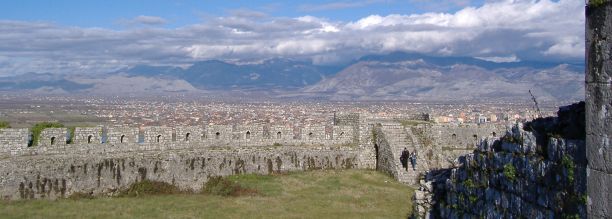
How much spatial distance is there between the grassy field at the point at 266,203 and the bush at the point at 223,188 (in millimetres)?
343

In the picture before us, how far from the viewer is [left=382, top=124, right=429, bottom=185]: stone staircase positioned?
26.6m

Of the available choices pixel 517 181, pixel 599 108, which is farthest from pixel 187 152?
pixel 599 108

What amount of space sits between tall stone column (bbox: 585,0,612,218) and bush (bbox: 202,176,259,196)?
58.6 ft

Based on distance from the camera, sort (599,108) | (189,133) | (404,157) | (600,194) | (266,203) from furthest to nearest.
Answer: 1. (404,157)
2. (189,133)
3. (266,203)
4. (599,108)
5. (600,194)

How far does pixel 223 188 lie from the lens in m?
24.7

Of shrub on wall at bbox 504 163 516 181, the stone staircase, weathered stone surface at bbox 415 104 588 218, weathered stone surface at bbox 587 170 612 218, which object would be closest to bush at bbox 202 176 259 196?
the stone staircase

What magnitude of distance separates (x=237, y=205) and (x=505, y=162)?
45.3 ft

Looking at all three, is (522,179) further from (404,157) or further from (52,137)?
(404,157)

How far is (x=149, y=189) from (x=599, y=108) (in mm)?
19526

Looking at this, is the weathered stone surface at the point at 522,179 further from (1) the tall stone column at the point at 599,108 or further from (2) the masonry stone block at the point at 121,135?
(2) the masonry stone block at the point at 121,135

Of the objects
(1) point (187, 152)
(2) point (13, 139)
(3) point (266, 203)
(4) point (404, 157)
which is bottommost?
(3) point (266, 203)

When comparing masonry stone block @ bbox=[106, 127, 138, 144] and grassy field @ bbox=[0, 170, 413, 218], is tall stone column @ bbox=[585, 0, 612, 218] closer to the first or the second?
grassy field @ bbox=[0, 170, 413, 218]

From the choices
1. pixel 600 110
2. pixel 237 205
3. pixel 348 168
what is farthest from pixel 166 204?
pixel 600 110

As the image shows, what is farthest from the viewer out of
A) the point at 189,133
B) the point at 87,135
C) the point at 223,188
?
the point at 189,133
